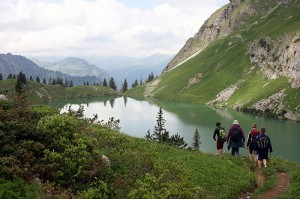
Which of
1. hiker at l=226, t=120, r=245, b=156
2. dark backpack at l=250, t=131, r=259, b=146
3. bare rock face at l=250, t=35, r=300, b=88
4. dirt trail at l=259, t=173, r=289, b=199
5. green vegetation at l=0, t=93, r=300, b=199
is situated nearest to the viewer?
green vegetation at l=0, t=93, r=300, b=199

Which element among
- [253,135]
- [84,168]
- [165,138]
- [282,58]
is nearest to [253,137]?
[253,135]

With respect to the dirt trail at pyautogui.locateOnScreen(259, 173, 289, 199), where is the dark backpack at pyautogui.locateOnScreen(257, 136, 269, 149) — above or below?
above

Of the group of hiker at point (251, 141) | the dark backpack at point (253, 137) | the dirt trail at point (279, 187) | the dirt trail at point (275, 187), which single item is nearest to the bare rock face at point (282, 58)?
the group of hiker at point (251, 141)

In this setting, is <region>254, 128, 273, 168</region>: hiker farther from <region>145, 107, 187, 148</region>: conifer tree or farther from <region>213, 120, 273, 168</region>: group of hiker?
<region>145, 107, 187, 148</region>: conifer tree

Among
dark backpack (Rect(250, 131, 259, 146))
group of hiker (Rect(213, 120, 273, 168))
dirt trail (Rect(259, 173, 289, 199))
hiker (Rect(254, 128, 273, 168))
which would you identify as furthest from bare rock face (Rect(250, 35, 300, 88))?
dirt trail (Rect(259, 173, 289, 199))

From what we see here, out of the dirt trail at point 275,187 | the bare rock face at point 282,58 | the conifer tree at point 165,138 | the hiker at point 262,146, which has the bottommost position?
the conifer tree at point 165,138

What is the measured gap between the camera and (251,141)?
91.7 ft

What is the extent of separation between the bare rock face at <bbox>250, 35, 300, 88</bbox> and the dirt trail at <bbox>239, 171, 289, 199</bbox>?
13657 cm

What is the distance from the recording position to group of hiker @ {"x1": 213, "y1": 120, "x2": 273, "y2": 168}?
26.0m

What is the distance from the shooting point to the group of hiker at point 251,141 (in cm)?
2595

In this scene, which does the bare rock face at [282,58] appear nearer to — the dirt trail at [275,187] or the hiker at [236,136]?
the hiker at [236,136]

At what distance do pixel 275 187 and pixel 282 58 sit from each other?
170 meters

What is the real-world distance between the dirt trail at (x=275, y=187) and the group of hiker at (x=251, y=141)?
1962mm

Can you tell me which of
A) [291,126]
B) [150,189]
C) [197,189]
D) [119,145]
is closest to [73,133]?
[119,145]
